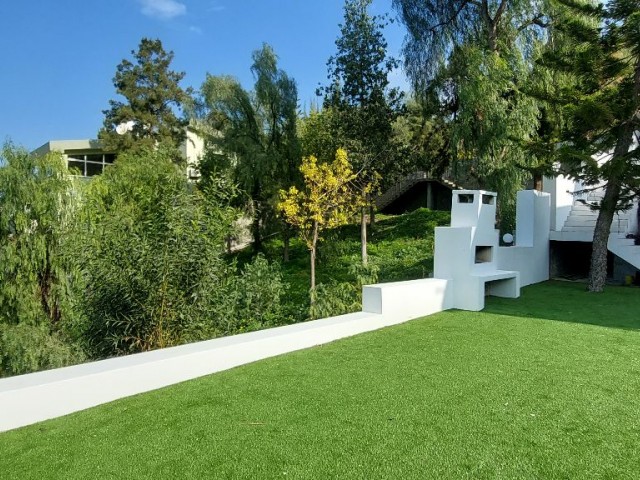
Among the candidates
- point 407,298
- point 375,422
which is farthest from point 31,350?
point 375,422

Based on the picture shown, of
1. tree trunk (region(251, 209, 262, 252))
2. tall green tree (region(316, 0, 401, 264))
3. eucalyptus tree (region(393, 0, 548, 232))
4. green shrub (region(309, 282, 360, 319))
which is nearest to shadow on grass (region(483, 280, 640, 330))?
green shrub (region(309, 282, 360, 319))

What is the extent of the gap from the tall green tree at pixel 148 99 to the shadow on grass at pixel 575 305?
18.0 metres

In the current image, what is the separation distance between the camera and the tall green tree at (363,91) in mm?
13031

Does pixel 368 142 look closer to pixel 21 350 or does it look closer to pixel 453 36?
pixel 453 36

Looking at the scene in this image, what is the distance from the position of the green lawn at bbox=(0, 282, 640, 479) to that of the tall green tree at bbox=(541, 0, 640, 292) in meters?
4.55

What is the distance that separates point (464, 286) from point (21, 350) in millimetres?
6150

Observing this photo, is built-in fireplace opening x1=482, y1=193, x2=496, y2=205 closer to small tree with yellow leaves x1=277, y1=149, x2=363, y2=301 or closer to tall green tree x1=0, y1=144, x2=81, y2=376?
small tree with yellow leaves x1=277, y1=149, x2=363, y2=301

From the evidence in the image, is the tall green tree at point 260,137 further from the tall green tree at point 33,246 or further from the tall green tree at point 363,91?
the tall green tree at point 33,246

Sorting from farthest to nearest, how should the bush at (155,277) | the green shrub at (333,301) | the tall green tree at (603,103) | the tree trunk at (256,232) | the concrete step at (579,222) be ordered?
the tree trunk at (256,232) < the concrete step at (579,222) < the tall green tree at (603,103) < the green shrub at (333,301) < the bush at (155,277)

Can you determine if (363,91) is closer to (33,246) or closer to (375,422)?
(33,246)

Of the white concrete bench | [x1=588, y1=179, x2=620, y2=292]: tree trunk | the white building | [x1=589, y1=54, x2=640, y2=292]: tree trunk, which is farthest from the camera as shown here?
the white building

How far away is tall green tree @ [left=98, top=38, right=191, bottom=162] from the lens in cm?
2231

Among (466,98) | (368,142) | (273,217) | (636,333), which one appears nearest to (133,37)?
(273,217)

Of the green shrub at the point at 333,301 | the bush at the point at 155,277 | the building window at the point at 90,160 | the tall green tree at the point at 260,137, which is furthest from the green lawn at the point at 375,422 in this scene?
the building window at the point at 90,160
